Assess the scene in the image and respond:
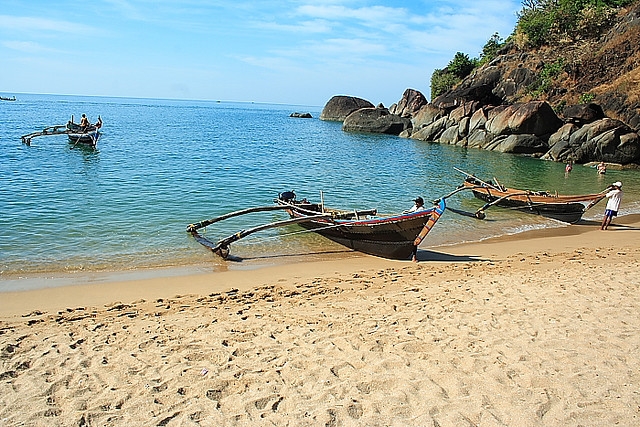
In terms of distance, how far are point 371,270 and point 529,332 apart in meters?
4.42

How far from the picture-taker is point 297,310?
756cm

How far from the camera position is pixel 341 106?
261 feet

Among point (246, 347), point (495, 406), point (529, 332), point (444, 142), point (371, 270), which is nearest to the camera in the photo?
point (495, 406)

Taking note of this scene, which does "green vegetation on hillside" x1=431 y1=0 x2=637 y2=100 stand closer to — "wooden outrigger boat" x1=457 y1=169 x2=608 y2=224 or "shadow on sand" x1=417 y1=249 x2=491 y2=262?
"wooden outrigger boat" x1=457 y1=169 x2=608 y2=224

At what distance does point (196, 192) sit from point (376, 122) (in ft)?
134

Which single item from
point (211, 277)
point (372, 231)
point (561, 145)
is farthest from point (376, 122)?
point (211, 277)

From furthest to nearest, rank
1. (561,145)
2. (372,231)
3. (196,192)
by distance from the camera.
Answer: (561,145), (196,192), (372,231)

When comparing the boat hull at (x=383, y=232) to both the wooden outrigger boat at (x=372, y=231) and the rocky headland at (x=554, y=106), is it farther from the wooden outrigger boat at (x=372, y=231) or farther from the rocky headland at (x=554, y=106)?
the rocky headland at (x=554, y=106)

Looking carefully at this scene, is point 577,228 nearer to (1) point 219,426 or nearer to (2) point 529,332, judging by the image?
(2) point 529,332

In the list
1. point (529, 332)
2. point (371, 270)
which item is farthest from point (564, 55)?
point (529, 332)

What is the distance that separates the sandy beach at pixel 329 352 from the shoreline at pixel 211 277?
7 cm

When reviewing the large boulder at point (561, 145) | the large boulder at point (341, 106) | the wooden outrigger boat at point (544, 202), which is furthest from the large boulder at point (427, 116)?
the wooden outrigger boat at point (544, 202)

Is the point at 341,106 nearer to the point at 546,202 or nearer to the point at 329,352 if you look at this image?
the point at 546,202

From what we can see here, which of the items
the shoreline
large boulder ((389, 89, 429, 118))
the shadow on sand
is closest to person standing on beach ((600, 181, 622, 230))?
the shoreline
